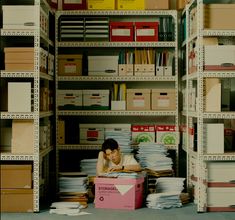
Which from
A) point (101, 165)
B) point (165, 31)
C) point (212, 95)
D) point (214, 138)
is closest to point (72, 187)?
point (101, 165)

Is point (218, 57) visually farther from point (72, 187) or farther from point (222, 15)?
point (72, 187)

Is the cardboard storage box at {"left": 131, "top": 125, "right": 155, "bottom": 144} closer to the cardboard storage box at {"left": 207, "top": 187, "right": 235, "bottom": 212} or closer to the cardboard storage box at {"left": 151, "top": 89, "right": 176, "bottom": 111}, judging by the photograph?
the cardboard storage box at {"left": 151, "top": 89, "right": 176, "bottom": 111}

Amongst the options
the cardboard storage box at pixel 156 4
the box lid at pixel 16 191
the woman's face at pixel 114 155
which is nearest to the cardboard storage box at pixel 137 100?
the woman's face at pixel 114 155

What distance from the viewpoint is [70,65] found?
5.74m

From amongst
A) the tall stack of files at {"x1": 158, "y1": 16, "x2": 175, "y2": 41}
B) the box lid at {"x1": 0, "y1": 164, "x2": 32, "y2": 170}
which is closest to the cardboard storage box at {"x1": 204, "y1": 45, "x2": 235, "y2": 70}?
the tall stack of files at {"x1": 158, "y1": 16, "x2": 175, "y2": 41}

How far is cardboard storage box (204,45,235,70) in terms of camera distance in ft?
15.4

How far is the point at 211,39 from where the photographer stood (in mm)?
4848

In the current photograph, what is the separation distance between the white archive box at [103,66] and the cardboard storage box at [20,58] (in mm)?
1199

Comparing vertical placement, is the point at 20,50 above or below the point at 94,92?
above

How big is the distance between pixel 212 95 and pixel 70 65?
6.08 feet

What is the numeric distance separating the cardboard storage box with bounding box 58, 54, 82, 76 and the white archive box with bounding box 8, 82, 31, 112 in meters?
1.18

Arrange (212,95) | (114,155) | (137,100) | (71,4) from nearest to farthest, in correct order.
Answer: (212,95), (114,155), (137,100), (71,4)

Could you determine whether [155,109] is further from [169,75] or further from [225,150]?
[225,150]

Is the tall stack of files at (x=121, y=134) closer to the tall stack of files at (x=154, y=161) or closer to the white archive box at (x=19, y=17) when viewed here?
the tall stack of files at (x=154, y=161)
